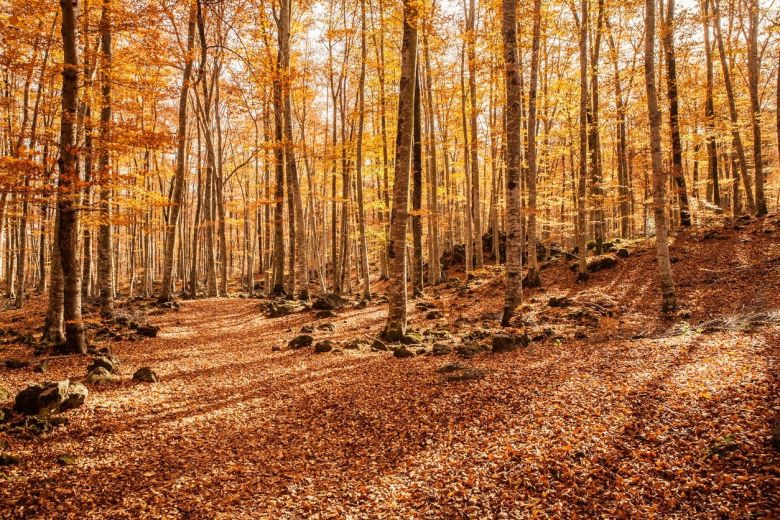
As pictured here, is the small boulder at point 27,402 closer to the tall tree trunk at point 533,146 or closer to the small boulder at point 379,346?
the small boulder at point 379,346

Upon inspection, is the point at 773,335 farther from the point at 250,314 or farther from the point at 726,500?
the point at 250,314

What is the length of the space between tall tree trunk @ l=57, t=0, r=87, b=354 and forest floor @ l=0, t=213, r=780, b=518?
0.76 metres

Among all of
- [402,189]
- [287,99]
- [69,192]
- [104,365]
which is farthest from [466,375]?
[287,99]

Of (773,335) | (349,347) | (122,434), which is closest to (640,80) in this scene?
(773,335)

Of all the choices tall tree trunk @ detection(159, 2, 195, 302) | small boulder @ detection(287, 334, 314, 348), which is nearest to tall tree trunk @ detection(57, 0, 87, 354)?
small boulder @ detection(287, 334, 314, 348)

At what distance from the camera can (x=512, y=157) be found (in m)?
10.8

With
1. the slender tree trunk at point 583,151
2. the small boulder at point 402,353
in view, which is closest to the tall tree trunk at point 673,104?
the slender tree trunk at point 583,151

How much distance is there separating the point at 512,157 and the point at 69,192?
9944 millimetres

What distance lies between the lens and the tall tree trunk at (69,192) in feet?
27.4

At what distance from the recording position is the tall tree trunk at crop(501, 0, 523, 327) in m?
10.3

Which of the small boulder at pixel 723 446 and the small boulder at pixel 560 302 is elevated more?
the small boulder at pixel 560 302

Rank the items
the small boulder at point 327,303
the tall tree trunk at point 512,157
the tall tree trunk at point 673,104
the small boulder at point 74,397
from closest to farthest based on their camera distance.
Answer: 1. the small boulder at point 74,397
2. the tall tree trunk at point 512,157
3. the small boulder at point 327,303
4. the tall tree trunk at point 673,104

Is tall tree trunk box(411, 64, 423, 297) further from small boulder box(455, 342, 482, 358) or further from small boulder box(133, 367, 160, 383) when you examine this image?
small boulder box(133, 367, 160, 383)

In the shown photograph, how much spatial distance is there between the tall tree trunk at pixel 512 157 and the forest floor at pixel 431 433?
1.44 meters
